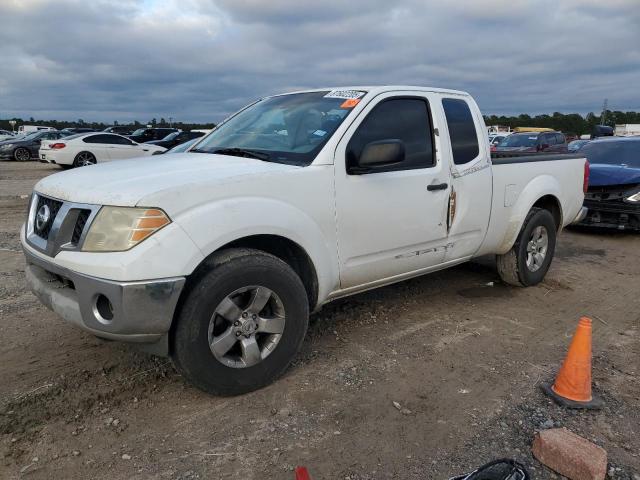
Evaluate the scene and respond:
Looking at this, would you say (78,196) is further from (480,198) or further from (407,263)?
(480,198)

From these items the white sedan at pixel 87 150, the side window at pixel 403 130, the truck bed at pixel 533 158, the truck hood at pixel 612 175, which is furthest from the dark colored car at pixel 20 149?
the side window at pixel 403 130

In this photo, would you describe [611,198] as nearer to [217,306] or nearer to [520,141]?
[217,306]

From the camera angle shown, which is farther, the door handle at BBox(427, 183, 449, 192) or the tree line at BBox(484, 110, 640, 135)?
the tree line at BBox(484, 110, 640, 135)

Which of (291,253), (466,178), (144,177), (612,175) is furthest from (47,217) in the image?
(612,175)

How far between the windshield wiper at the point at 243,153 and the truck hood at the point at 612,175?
23.0 feet

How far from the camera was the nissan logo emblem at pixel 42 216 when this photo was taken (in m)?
3.17

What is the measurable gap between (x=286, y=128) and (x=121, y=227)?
1596mm

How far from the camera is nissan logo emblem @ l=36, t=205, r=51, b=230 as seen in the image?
317 cm

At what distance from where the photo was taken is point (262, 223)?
10.2ft

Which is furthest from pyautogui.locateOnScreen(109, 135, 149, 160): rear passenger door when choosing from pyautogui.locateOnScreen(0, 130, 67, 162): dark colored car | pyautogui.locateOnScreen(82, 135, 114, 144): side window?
pyautogui.locateOnScreen(0, 130, 67, 162): dark colored car

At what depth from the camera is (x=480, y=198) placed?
15.1ft

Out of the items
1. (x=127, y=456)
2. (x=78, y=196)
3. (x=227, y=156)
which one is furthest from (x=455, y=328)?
(x=78, y=196)

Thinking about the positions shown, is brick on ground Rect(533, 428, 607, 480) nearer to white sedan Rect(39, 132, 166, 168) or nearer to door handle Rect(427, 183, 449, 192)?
door handle Rect(427, 183, 449, 192)

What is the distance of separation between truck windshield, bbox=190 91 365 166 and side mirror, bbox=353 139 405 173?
0.96ft
